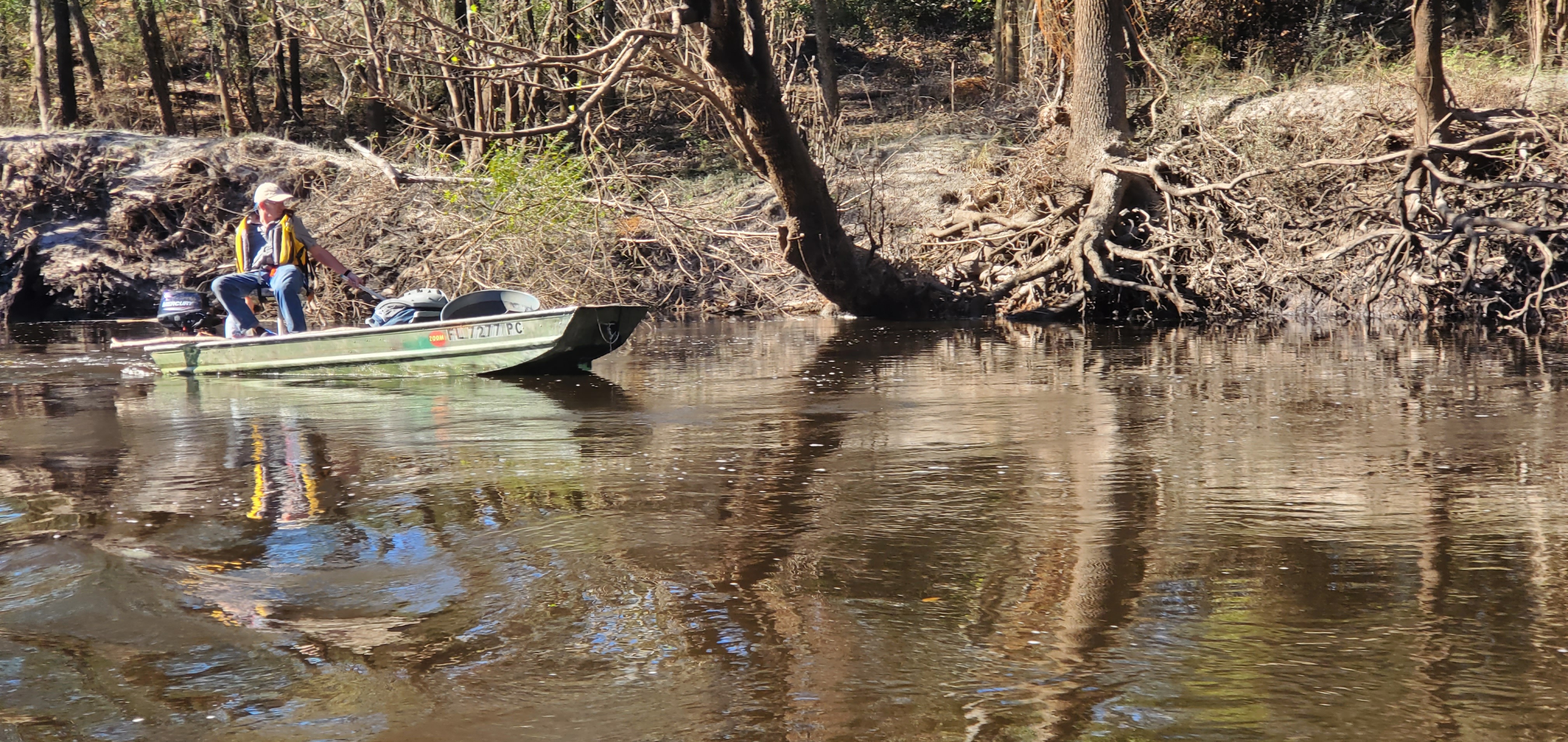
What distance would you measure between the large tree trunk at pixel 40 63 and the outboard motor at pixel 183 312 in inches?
511

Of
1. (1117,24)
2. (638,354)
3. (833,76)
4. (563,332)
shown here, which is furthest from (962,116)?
(563,332)

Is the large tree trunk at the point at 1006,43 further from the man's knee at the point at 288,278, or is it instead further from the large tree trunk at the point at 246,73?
the man's knee at the point at 288,278

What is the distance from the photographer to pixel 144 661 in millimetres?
3936

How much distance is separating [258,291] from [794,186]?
5796 millimetres

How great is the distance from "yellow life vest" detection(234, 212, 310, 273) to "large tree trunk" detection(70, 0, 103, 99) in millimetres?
17332

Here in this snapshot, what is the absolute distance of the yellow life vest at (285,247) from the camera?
1128 centimetres

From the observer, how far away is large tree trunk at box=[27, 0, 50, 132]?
23.5 metres

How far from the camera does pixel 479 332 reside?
1114cm

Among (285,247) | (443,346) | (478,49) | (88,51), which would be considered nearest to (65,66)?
(88,51)

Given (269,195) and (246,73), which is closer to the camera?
(269,195)

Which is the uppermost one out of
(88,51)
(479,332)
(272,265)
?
(88,51)

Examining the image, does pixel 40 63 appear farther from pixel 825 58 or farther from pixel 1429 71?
pixel 1429 71

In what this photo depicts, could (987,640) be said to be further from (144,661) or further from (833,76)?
(833,76)

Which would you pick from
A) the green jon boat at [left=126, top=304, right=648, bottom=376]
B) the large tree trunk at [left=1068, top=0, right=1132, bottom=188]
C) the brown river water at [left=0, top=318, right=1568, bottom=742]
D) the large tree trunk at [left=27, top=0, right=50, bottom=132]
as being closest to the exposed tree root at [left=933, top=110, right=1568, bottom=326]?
the large tree trunk at [left=1068, top=0, right=1132, bottom=188]
